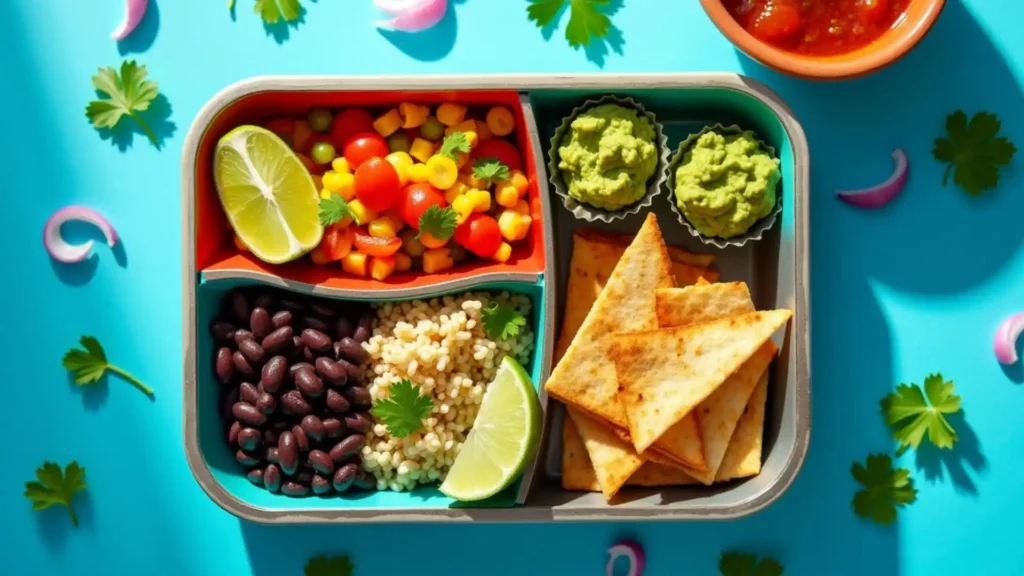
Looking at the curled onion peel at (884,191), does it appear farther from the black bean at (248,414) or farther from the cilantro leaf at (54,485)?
the cilantro leaf at (54,485)

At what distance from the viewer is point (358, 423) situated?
2.96 metres

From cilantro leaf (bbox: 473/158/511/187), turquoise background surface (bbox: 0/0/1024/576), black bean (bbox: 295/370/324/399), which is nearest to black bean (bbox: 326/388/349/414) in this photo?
black bean (bbox: 295/370/324/399)

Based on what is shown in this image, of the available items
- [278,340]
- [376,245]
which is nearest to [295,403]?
[278,340]

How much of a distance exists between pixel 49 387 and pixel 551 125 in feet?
6.93

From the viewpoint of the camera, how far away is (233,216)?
2861 mm

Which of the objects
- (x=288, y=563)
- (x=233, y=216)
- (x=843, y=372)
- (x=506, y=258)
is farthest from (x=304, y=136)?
(x=843, y=372)

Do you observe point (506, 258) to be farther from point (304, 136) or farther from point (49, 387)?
point (49, 387)

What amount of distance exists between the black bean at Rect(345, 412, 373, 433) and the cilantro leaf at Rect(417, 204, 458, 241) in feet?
2.18

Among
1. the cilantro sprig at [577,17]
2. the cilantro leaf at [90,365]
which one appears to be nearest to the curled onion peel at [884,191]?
the cilantro sprig at [577,17]

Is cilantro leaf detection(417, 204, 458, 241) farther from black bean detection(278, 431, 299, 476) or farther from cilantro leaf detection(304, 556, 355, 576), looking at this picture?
cilantro leaf detection(304, 556, 355, 576)

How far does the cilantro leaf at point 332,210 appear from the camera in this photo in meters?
2.83

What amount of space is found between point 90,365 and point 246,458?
0.76 meters

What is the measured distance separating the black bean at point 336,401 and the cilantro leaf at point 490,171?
862 millimetres

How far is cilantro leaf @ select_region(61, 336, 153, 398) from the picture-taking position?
→ 324 centimetres
